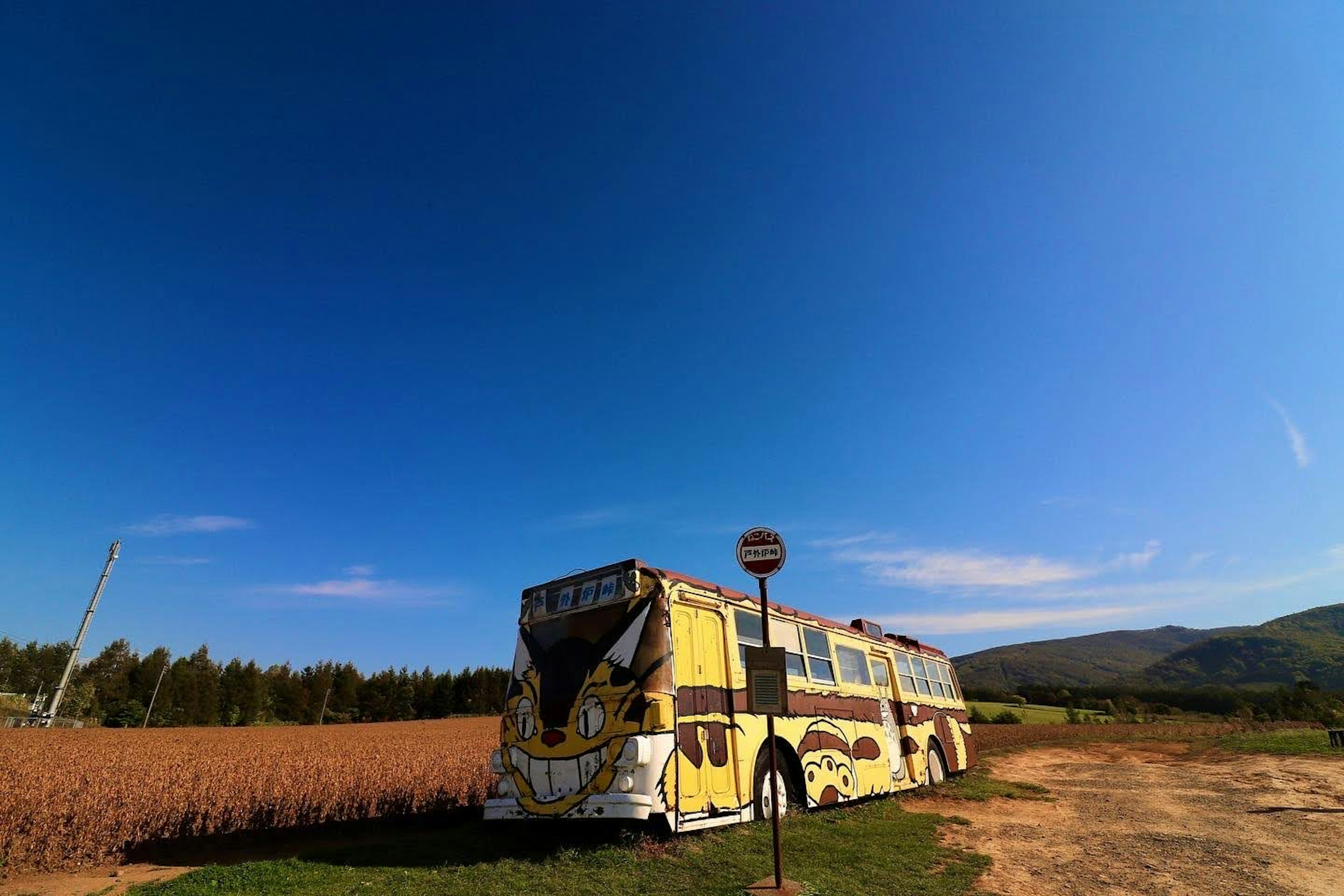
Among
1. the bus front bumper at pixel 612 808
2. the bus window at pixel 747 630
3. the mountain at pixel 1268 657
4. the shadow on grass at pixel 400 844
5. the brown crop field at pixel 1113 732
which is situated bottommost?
the shadow on grass at pixel 400 844

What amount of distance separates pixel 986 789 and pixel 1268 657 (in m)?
183

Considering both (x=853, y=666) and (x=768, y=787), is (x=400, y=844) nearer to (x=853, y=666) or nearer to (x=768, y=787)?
(x=768, y=787)

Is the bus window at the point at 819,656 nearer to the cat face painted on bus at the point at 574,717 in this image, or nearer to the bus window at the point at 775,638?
the bus window at the point at 775,638

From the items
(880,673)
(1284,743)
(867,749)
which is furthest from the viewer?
(1284,743)

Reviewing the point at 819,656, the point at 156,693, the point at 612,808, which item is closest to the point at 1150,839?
the point at 819,656

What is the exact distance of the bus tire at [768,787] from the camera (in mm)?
8289

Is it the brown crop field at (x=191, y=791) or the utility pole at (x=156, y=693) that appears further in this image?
the utility pole at (x=156, y=693)

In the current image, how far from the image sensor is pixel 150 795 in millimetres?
9172

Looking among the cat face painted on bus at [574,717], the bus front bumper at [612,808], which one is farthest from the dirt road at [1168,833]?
the cat face painted on bus at [574,717]

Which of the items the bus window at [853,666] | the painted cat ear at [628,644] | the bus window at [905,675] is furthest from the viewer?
the bus window at [905,675]

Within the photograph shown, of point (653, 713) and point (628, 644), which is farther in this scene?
point (628, 644)

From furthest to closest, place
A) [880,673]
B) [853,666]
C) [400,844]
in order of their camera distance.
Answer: [880,673] → [853,666] → [400,844]

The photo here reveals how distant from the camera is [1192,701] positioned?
61.8 metres

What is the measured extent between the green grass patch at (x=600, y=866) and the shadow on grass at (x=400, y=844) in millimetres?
37
